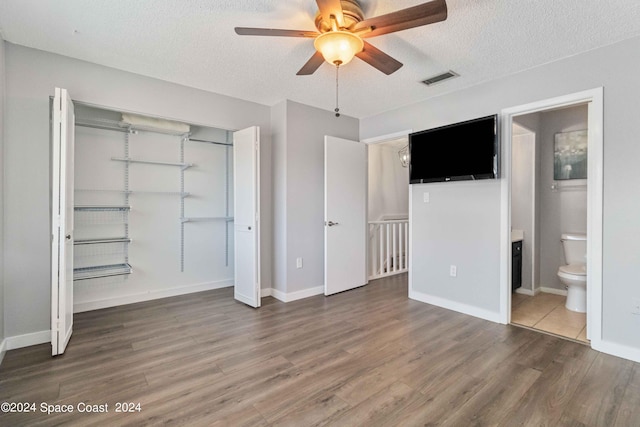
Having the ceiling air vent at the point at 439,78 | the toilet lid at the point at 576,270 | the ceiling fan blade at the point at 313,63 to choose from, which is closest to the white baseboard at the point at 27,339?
the ceiling fan blade at the point at 313,63

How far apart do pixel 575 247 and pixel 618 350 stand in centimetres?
159

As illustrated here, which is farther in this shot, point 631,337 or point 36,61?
point 36,61

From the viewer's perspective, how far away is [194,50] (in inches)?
101

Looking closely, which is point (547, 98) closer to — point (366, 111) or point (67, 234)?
point (366, 111)

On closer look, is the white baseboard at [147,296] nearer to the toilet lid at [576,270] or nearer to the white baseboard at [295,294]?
the white baseboard at [295,294]

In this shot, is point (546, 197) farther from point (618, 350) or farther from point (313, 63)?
point (313, 63)

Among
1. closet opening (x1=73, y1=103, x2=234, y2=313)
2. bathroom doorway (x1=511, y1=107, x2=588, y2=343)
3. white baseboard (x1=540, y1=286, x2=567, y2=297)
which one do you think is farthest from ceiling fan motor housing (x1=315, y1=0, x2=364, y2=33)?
white baseboard (x1=540, y1=286, x2=567, y2=297)

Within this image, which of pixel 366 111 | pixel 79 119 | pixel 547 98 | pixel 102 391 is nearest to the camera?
pixel 102 391

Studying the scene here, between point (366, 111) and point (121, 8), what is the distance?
294cm

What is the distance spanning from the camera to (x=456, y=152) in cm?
326

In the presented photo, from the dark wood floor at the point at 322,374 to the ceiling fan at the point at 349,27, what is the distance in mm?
2150

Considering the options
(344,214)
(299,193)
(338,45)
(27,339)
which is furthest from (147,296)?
(338,45)

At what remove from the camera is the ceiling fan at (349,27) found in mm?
1648

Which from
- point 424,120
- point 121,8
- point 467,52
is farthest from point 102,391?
point 424,120
